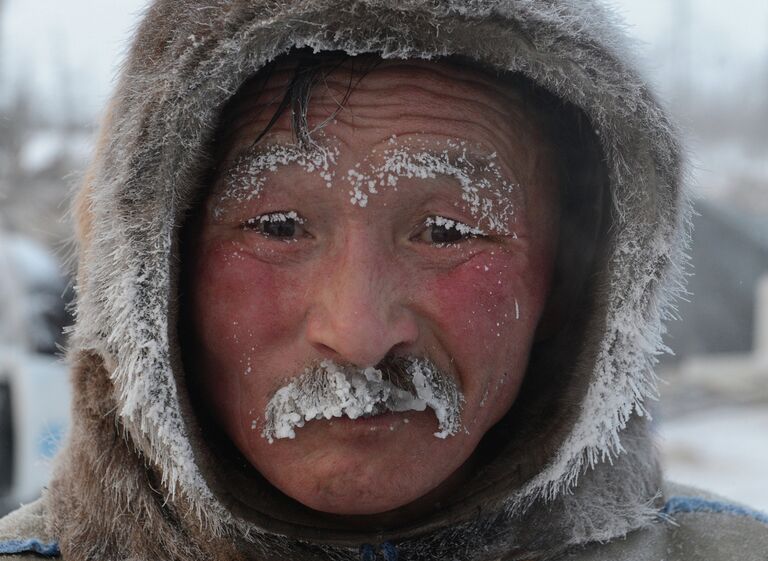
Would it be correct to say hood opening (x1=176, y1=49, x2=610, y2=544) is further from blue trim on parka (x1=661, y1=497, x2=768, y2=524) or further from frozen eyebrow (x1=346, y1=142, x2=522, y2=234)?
blue trim on parka (x1=661, y1=497, x2=768, y2=524)

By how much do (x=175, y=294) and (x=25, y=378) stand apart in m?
4.11

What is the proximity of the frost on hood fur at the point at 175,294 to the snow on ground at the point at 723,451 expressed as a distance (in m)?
4.91

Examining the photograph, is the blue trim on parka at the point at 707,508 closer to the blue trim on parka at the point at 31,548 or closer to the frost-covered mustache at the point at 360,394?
the frost-covered mustache at the point at 360,394

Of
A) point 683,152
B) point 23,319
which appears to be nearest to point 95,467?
point 683,152

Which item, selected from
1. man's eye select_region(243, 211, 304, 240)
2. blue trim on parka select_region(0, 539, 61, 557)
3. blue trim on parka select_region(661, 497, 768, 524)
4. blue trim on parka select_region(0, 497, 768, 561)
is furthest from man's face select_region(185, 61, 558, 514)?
blue trim on parka select_region(661, 497, 768, 524)

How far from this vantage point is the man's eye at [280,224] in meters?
1.62

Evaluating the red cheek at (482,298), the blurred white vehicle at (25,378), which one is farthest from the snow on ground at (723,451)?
the red cheek at (482,298)

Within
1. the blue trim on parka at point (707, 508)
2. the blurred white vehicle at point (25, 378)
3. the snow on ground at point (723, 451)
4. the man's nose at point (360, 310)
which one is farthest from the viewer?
the snow on ground at point (723, 451)

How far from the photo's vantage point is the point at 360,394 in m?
1.51

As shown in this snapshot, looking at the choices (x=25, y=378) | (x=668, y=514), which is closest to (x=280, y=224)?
(x=668, y=514)

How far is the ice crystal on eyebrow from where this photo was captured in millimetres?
1584

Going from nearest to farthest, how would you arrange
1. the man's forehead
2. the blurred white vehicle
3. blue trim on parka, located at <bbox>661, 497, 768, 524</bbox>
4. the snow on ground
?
the man's forehead
blue trim on parka, located at <bbox>661, 497, 768, 524</bbox>
the blurred white vehicle
the snow on ground

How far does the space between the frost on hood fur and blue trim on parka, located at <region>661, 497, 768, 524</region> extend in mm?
125

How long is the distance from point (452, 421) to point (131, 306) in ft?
2.09
